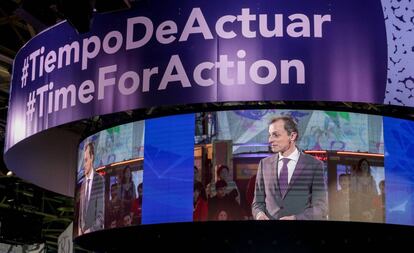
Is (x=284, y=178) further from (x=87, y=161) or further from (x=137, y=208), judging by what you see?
(x=87, y=161)

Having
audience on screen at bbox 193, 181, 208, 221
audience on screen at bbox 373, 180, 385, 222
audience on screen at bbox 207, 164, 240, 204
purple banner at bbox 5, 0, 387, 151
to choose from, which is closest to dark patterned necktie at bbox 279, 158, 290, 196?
audience on screen at bbox 207, 164, 240, 204

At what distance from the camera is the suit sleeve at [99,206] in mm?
9258

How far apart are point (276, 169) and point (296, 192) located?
33 centimetres

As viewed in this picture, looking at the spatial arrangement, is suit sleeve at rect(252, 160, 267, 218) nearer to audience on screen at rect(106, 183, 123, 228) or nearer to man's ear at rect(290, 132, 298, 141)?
man's ear at rect(290, 132, 298, 141)

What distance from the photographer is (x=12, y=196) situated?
23312 millimetres

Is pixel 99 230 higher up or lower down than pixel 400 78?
lower down

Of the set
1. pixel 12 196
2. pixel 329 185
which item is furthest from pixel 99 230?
pixel 12 196

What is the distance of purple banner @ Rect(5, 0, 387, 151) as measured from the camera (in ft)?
27.0

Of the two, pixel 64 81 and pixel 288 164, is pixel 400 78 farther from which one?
pixel 64 81

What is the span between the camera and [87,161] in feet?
32.0

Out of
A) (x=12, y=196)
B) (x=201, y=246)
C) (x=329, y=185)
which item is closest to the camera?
(x=329, y=185)

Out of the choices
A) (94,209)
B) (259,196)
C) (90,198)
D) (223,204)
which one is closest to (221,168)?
(223,204)

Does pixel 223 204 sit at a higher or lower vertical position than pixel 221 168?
lower

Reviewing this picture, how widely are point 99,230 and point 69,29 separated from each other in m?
2.59
